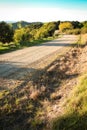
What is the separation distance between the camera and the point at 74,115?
682 centimetres

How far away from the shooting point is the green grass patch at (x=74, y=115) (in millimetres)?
6348

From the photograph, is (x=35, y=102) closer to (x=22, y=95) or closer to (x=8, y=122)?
(x=22, y=95)

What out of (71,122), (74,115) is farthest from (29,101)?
(71,122)

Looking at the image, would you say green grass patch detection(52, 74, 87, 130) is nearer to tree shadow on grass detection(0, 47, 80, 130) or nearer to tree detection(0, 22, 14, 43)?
tree shadow on grass detection(0, 47, 80, 130)

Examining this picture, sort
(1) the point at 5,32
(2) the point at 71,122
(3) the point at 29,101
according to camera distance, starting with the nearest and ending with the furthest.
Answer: (2) the point at 71,122, (3) the point at 29,101, (1) the point at 5,32

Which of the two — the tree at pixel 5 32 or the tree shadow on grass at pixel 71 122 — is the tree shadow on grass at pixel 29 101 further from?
the tree at pixel 5 32

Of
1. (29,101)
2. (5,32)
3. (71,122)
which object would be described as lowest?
(5,32)

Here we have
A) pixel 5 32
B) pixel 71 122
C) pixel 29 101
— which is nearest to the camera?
pixel 71 122

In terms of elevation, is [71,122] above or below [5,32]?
above

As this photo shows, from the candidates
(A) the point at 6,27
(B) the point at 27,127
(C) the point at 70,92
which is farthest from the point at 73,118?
(A) the point at 6,27

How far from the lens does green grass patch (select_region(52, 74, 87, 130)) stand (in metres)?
6.35

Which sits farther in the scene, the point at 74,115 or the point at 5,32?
the point at 5,32

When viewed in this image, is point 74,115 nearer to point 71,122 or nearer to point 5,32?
point 71,122

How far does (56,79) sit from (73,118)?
4935 mm
